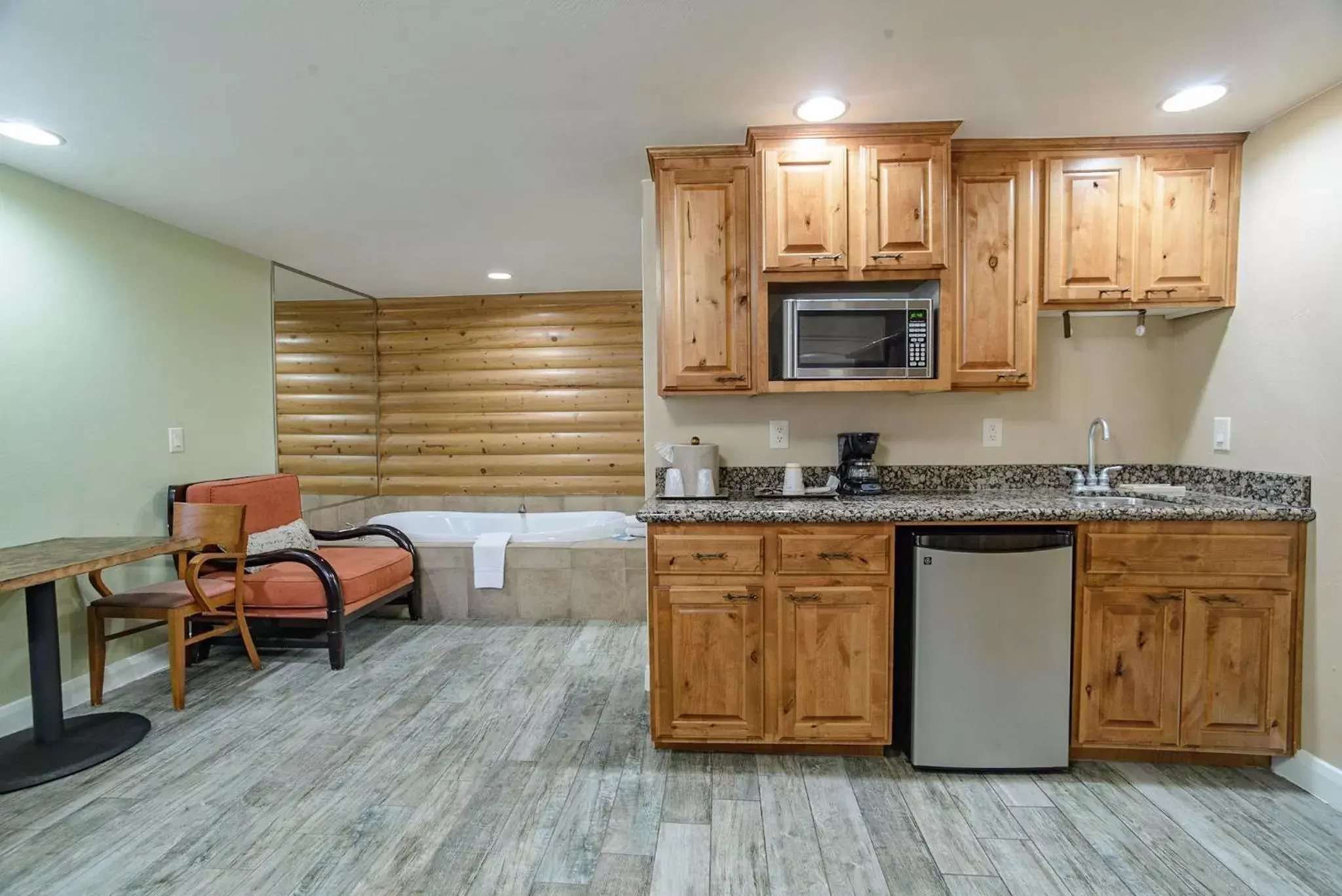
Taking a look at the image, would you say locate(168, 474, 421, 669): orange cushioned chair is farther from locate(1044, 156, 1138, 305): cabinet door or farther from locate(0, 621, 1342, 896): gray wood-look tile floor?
locate(1044, 156, 1138, 305): cabinet door

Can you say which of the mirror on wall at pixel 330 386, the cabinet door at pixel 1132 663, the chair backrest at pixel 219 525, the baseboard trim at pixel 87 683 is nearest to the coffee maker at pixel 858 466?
the cabinet door at pixel 1132 663

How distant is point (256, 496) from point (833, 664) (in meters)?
3.33

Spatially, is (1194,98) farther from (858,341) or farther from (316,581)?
(316,581)

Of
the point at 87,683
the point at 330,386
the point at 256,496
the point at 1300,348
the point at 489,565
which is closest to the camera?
the point at 1300,348

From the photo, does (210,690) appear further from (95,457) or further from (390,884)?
(390,884)

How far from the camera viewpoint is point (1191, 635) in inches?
80.7

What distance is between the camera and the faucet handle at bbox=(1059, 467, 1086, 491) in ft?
8.21

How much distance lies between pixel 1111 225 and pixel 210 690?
14.8 feet

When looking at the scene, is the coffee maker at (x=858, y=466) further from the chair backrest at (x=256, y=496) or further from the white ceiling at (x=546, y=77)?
the chair backrest at (x=256, y=496)

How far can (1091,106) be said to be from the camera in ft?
6.90

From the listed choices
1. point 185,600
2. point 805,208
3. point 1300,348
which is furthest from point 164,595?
point 1300,348

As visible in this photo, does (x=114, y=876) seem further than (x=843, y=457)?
No

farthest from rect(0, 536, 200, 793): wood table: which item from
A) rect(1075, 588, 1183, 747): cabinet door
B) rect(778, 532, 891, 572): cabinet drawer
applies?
rect(1075, 588, 1183, 747): cabinet door

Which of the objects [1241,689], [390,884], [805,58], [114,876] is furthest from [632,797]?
[805,58]
